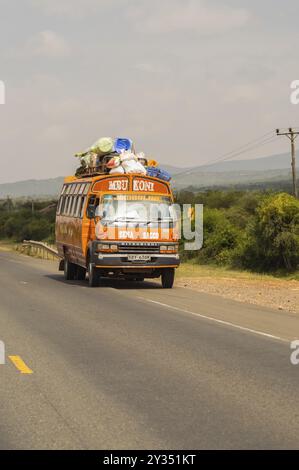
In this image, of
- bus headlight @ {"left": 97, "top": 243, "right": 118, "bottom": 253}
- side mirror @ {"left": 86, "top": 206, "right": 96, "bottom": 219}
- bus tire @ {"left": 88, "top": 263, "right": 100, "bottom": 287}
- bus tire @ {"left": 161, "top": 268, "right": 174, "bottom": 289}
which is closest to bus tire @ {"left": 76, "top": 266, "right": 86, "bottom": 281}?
bus tire @ {"left": 88, "top": 263, "right": 100, "bottom": 287}

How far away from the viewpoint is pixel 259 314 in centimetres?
1647

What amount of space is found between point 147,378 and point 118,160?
544 inches

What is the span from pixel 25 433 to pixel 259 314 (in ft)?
33.2

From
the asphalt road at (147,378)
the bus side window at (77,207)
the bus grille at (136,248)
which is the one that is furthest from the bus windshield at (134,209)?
the asphalt road at (147,378)

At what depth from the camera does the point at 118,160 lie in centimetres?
2270

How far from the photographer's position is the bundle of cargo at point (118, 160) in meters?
22.6

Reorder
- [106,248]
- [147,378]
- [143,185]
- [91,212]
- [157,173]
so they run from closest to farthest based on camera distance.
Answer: [147,378]
[106,248]
[91,212]
[143,185]
[157,173]

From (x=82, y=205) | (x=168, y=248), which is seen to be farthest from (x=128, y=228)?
(x=82, y=205)

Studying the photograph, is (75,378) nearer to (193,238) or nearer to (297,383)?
(297,383)

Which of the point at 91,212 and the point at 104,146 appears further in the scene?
the point at 104,146

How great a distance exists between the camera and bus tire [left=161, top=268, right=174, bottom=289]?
74.0ft

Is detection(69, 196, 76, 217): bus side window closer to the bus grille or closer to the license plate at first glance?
the bus grille

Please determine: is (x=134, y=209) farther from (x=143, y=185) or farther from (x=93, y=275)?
(x=93, y=275)

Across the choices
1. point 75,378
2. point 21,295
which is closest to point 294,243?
point 21,295
